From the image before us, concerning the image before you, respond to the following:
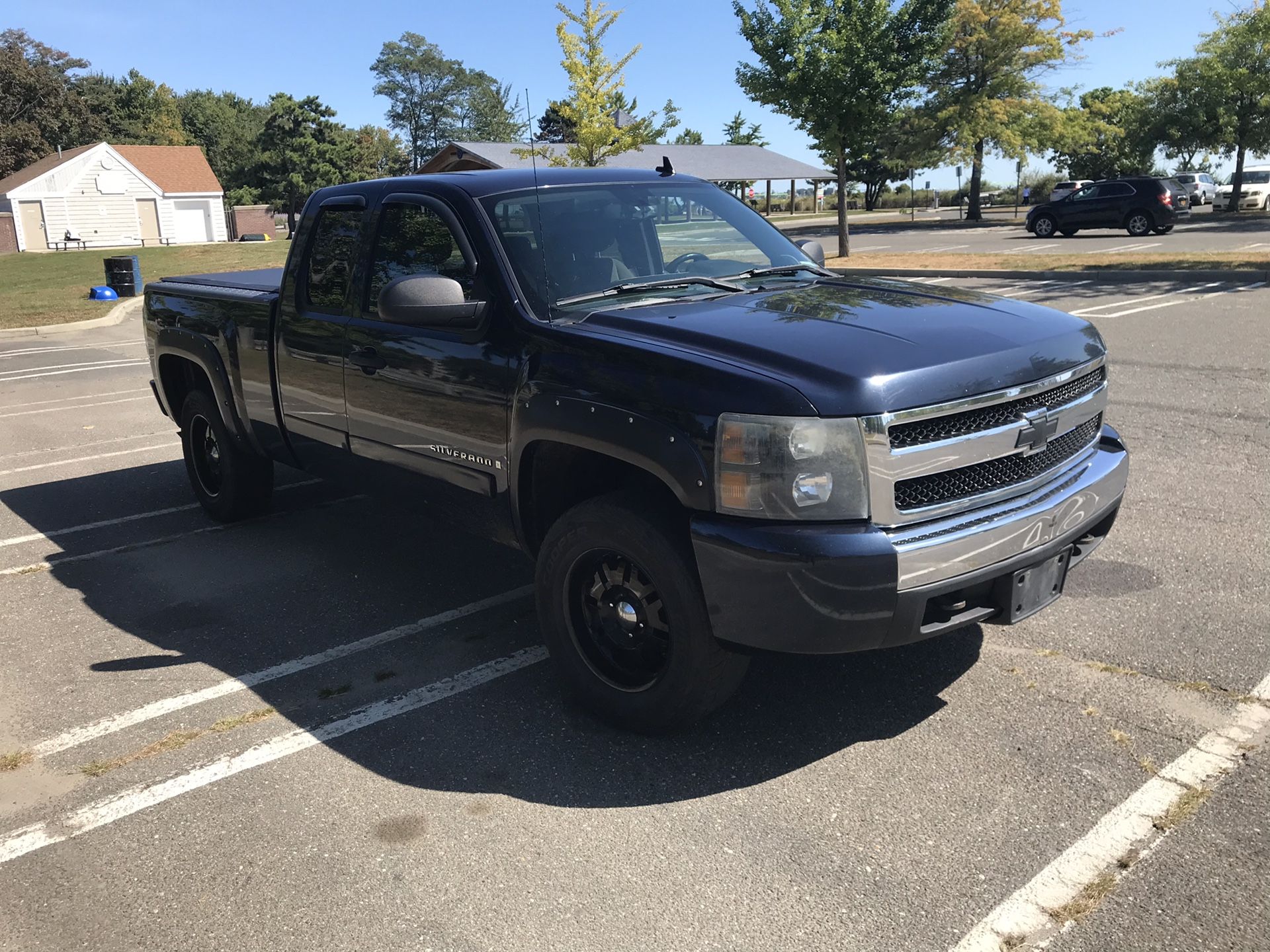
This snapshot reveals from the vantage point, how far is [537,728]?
3.79 meters

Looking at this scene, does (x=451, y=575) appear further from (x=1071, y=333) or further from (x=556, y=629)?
(x=1071, y=333)

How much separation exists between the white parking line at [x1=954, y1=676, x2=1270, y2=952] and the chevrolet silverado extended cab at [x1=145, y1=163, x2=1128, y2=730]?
2.20 ft

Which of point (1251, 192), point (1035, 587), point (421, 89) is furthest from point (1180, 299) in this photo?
point (421, 89)

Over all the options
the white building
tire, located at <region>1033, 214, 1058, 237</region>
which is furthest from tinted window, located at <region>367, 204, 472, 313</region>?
the white building

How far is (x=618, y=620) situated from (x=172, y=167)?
253ft

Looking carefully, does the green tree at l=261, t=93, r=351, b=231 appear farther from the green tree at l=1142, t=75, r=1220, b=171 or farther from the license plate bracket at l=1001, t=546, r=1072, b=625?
the license plate bracket at l=1001, t=546, r=1072, b=625

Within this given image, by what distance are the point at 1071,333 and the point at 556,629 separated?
2.15 metres

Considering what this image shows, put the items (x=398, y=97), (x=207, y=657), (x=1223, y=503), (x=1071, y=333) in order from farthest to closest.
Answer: (x=398, y=97), (x=1223, y=503), (x=207, y=657), (x=1071, y=333)

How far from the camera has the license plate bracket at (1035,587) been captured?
3285mm

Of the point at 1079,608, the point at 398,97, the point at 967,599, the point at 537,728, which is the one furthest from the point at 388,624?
the point at 398,97

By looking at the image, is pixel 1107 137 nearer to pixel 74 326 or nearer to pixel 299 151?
pixel 74 326

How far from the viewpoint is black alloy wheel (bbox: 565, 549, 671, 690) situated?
11.4 feet

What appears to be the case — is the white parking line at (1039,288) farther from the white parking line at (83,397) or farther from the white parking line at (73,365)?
the white parking line at (73,365)

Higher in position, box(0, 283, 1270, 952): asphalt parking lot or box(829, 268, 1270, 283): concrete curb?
box(829, 268, 1270, 283): concrete curb
